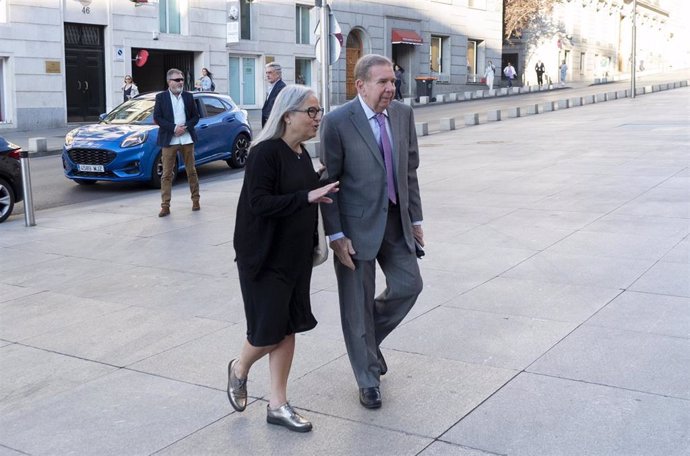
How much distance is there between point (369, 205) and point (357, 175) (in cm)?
17

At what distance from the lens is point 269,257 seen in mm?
4219

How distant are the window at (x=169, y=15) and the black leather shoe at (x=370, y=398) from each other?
28.2 meters

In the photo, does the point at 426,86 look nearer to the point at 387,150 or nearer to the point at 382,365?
the point at 382,365

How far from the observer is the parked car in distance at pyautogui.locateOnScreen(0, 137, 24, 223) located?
37.1 feet

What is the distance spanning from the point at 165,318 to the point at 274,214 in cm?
265

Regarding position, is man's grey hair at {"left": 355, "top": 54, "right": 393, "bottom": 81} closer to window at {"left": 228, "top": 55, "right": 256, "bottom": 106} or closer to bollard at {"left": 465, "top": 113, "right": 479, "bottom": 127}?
bollard at {"left": 465, "top": 113, "right": 479, "bottom": 127}

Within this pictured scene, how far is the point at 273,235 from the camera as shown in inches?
165

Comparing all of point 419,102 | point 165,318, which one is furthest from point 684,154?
point 419,102

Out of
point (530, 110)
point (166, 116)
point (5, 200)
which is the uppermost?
point (530, 110)

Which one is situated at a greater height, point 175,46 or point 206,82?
point 175,46

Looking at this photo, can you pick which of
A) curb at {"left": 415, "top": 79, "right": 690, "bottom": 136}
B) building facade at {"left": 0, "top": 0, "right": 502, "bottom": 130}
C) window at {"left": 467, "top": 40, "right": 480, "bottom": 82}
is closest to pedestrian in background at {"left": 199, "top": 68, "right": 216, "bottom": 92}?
building facade at {"left": 0, "top": 0, "right": 502, "bottom": 130}

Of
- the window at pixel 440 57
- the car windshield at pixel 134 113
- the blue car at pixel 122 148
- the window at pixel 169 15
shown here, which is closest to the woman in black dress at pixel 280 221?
the blue car at pixel 122 148

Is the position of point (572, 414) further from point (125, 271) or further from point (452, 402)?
point (125, 271)

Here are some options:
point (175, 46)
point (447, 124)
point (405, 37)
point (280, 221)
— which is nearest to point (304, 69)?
point (405, 37)
